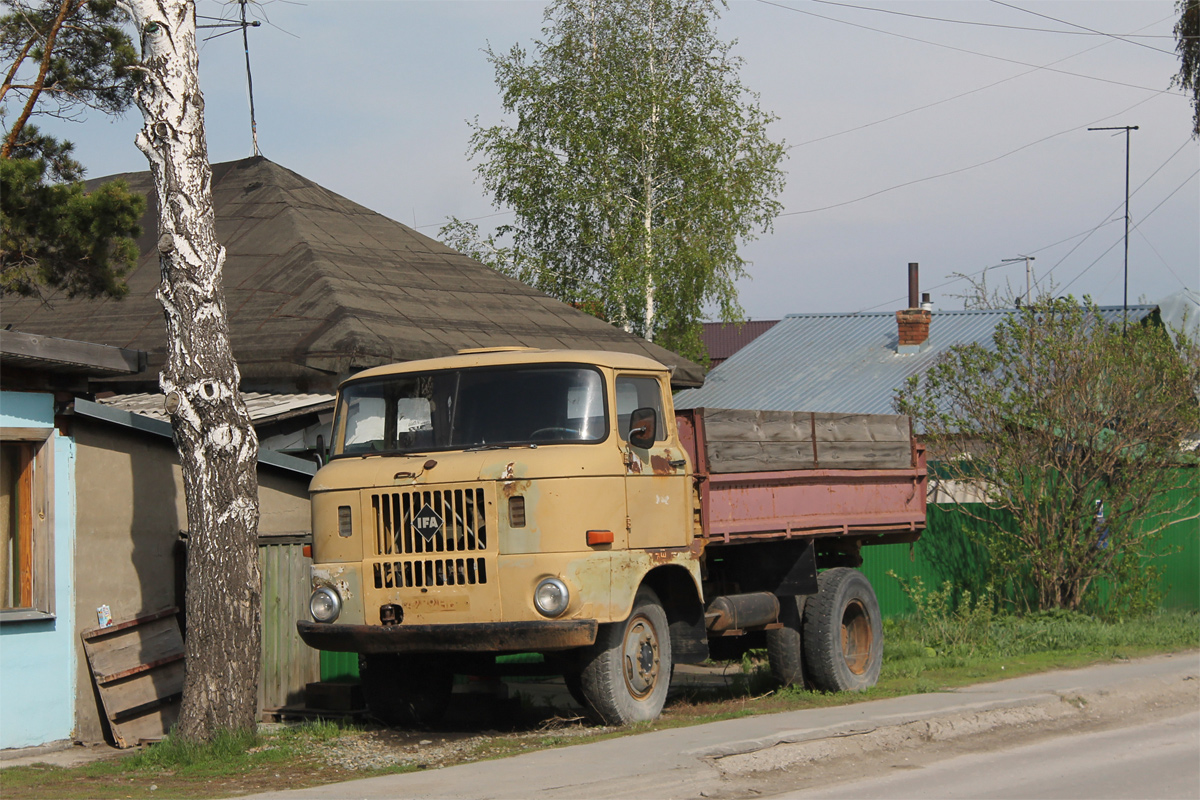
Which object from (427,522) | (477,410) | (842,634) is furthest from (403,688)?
(842,634)

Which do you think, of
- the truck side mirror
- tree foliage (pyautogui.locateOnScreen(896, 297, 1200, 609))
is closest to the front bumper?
the truck side mirror

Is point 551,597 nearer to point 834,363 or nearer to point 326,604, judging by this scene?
point 326,604

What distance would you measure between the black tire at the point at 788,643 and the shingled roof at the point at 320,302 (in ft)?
19.2

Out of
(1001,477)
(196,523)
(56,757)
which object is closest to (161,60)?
(196,523)

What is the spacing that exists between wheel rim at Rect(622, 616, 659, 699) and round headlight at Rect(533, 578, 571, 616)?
0.79m

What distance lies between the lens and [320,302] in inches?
625

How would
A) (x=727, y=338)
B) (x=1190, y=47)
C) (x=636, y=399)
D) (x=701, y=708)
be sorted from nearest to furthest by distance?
(x=636, y=399) < (x=701, y=708) < (x=1190, y=47) < (x=727, y=338)

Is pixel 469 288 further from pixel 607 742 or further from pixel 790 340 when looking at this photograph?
pixel 790 340

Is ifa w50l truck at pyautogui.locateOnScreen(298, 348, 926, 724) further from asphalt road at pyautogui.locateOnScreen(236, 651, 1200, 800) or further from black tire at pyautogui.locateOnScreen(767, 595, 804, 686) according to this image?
asphalt road at pyautogui.locateOnScreen(236, 651, 1200, 800)

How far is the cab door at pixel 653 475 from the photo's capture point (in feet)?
29.6

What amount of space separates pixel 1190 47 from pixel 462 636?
2176 centimetres

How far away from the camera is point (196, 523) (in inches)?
357

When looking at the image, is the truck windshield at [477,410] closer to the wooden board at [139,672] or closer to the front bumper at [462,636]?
the front bumper at [462,636]

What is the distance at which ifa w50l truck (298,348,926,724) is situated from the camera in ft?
28.1
